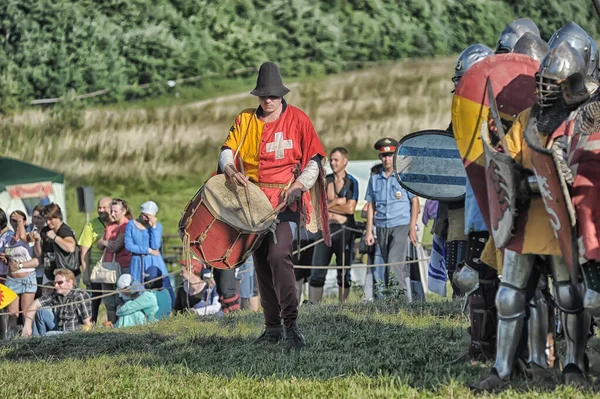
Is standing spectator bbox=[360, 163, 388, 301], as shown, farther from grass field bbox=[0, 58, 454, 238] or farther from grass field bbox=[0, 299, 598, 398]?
grass field bbox=[0, 58, 454, 238]

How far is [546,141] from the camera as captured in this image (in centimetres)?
653

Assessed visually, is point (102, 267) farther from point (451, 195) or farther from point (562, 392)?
point (562, 392)

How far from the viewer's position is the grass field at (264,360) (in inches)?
270

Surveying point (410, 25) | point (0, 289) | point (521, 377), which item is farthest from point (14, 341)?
point (410, 25)

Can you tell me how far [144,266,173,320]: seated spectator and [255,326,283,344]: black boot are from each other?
3871mm

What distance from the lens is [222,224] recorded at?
888 cm

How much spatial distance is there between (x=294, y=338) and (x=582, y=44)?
2.85 meters

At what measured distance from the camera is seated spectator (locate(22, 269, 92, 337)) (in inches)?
485

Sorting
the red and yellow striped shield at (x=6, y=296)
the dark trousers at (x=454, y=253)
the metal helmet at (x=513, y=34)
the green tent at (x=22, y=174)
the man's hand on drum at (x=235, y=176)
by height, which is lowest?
the red and yellow striped shield at (x=6, y=296)

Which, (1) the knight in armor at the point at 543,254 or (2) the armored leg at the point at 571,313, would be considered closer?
(1) the knight in armor at the point at 543,254

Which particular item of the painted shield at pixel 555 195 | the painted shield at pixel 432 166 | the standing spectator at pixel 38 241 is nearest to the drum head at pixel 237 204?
the painted shield at pixel 432 166

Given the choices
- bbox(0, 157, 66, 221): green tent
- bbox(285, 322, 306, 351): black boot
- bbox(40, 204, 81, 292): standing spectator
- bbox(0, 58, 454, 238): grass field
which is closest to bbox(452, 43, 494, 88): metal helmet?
bbox(285, 322, 306, 351): black boot

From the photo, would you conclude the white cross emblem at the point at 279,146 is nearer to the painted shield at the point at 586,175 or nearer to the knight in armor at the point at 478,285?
the knight in armor at the point at 478,285

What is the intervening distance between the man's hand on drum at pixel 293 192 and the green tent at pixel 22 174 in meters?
11.0
